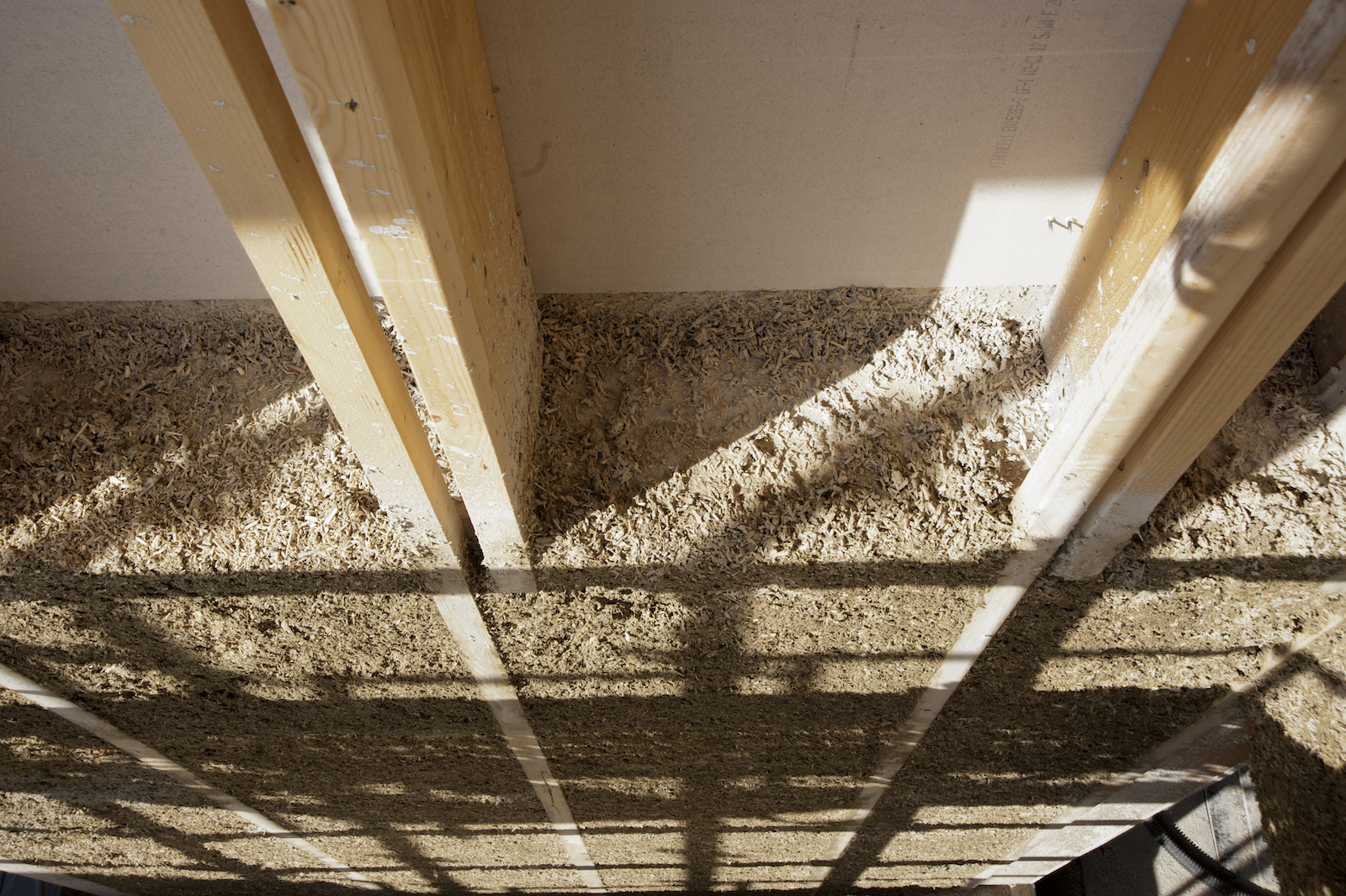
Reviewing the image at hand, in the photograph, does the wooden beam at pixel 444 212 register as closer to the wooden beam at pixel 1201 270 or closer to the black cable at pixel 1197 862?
the wooden beam at pixel 1201 270

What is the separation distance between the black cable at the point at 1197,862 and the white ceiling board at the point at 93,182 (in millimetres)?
6458

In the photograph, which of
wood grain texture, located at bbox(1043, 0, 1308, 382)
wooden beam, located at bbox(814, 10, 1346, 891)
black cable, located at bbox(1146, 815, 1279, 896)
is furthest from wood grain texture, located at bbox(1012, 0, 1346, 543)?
black cable, located at bbox(1146, 815, 1279, 896)

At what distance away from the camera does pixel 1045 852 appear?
4227 millimetres

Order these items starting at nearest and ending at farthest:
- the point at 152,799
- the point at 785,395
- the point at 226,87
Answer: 1. the point at 226,87
2. the point at 785,395
3. the point at 152,799

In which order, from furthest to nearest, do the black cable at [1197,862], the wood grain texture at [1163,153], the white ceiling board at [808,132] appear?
the black cable at [1197,862] → the white ceiling board at [808,132] → the wood grain texture at [1163,153]

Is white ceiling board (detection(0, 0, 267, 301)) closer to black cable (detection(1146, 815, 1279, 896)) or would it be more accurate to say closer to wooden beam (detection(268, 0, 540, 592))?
wooden beam (detection(268, 0, 540, 592))

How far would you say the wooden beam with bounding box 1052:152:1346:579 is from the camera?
44.4 inches

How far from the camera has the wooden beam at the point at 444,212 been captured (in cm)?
97

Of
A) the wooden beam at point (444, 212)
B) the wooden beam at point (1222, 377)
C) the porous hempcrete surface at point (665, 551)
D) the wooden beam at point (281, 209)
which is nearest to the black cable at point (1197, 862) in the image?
the porous hempcrete surface at point (665, 551)

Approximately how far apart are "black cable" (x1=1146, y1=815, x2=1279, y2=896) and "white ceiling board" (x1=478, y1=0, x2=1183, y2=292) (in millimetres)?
5114

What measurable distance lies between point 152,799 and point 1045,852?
4.67m

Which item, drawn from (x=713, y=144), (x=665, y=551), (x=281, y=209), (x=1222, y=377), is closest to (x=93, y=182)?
(x=281, y=209)

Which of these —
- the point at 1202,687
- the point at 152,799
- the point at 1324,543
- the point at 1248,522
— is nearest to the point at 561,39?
the point at 1248,522

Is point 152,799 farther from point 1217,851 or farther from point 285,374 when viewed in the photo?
point 1217,851
